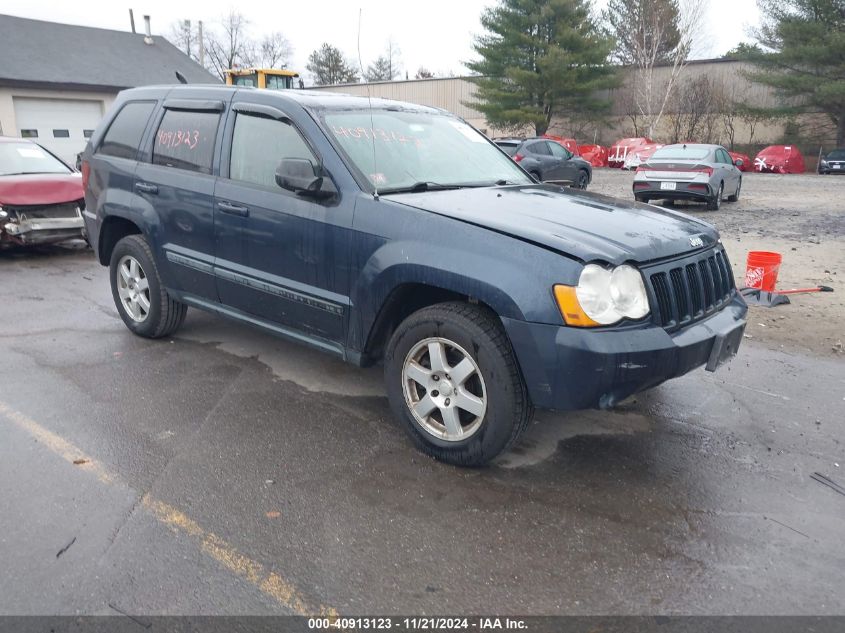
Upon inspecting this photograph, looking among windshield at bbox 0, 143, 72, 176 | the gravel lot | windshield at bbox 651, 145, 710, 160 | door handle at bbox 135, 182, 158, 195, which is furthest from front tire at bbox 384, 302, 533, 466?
Answer: windshield at bbox 651, 145, 710, 160

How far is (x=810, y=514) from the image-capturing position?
10.5ft

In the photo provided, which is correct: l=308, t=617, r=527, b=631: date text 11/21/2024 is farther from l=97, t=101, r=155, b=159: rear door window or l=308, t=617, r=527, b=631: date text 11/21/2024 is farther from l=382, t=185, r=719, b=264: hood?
l=97, t=101, r=155, b=159: rear door window

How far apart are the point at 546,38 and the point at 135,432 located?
39073 mm

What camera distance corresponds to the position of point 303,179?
12.3 feet

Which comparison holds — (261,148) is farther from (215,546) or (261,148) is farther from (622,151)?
(622,151)

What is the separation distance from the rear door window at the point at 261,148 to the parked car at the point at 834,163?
106 feet

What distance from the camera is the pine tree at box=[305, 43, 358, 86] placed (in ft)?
221

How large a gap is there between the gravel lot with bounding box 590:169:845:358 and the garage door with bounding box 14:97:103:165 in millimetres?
18788

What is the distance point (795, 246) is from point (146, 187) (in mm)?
A: 9317

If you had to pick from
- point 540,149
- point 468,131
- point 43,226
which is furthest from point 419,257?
point 540,149

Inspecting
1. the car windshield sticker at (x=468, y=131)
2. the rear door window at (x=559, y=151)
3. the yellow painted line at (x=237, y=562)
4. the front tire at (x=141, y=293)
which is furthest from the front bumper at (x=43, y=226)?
the rear door window at (x=559, y=151)

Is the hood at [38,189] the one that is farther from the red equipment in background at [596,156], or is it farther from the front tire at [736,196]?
the red equipment in background at [596,156]

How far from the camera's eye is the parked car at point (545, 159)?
17797 millimetres

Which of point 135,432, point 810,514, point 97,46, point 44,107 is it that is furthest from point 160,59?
point 810,514
